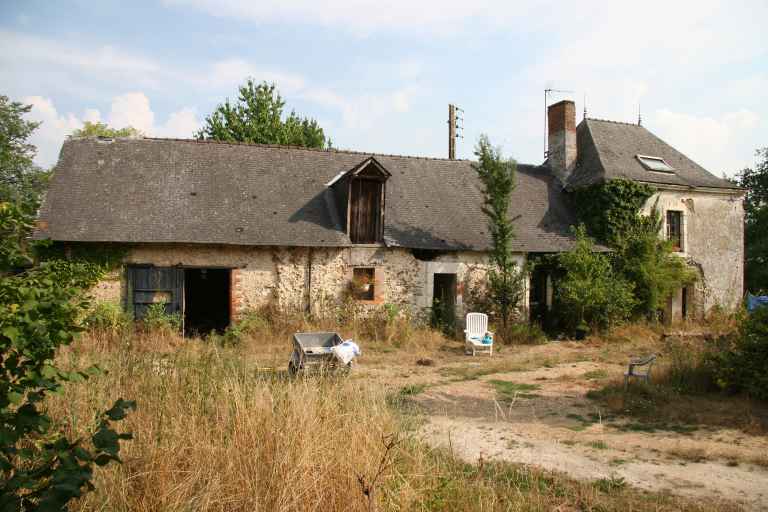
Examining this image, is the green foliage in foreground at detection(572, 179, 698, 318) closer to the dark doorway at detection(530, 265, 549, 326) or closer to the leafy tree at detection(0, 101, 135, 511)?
the dark doorway at detection(530, 265, 549, 326)

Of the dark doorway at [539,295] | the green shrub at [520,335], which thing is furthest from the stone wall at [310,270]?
the green shrub at [520,335]

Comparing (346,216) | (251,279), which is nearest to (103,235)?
(251,279)

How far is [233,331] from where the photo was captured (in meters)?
12.6

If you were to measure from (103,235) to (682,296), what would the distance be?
17760mm

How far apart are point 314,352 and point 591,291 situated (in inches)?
346

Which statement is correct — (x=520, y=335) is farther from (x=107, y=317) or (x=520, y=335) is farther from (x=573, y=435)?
(x=107, y=317)

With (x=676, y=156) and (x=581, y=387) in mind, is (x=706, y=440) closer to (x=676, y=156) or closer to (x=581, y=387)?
(x=581, y=387)

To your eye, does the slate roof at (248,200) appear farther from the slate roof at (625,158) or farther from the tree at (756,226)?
the tree at (756,226)

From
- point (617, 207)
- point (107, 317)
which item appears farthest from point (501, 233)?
point (107, 317)

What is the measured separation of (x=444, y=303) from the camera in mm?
15500

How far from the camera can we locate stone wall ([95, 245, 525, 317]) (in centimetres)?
1312

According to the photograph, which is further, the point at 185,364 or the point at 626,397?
the point at 626,397

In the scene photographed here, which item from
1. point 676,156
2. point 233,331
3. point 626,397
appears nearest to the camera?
point 626,397

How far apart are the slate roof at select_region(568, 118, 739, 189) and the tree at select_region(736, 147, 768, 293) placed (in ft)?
19.2
